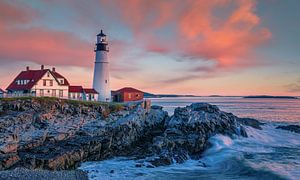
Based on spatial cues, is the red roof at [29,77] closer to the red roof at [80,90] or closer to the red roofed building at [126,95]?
the red roof at [80,90]

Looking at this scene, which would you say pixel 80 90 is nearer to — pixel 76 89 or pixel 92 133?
pixel 76 89

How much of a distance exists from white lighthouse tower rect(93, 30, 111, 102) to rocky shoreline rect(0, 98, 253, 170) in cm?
1031

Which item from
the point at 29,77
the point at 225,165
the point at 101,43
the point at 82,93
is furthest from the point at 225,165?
the point at 29,77

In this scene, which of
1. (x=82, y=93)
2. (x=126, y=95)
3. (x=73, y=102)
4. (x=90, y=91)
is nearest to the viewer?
(x=73, y=102)

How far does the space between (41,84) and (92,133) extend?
14.6m

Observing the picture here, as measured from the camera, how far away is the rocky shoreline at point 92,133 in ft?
62.1

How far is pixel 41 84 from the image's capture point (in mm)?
34812

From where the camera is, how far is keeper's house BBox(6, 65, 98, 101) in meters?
34.4

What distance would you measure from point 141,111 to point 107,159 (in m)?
9.22

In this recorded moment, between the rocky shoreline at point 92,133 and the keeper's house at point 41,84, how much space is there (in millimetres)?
9106

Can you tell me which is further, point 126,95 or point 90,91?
point 126,95

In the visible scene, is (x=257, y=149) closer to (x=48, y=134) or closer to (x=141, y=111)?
(x=141, y=111)

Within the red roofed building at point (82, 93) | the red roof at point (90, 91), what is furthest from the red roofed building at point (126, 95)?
the red roof at point (90, 91)

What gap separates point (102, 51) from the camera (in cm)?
3922
